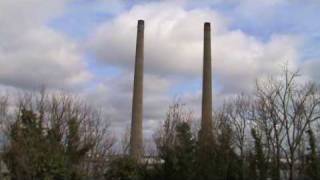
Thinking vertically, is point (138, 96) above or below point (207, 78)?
below

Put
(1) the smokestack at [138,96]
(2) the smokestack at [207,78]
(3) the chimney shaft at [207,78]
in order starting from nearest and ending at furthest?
(1) the smokestack at [138,96]
(2) the smokestack at [207,78]
(3) the chimney shaft at [207,78]

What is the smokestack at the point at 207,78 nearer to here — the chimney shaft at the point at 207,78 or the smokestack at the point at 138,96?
the chimney shaft at the point at 207,78

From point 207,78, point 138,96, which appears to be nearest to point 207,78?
point 207,78

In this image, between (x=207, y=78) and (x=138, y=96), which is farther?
(x=207, y=78)

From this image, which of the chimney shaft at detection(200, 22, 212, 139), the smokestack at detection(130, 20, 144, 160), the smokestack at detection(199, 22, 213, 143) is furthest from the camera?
the chimney shaft at detection(200, 22, 212, 139)

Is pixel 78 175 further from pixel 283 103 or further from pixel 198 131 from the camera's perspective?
pixel 283 103

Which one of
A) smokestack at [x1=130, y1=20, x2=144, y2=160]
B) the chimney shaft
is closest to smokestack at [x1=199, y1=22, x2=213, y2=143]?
the chimney shaft

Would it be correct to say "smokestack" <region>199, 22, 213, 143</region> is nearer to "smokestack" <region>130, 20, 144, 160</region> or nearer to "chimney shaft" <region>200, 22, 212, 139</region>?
"chimney shaft" <region>200, 22, 212, 139</region>

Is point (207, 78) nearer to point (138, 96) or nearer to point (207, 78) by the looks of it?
point (207, 78)

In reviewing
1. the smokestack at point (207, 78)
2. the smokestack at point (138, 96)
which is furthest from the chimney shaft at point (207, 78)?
the smokestack at point (138, 96)

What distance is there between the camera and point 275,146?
4869cm

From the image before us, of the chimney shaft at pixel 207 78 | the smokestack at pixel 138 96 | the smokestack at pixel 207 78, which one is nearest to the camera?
the smokestack at pixel 138 96

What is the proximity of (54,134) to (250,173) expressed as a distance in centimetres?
1734

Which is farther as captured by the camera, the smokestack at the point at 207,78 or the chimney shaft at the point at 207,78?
the chimney shaft at the point at 207,78
